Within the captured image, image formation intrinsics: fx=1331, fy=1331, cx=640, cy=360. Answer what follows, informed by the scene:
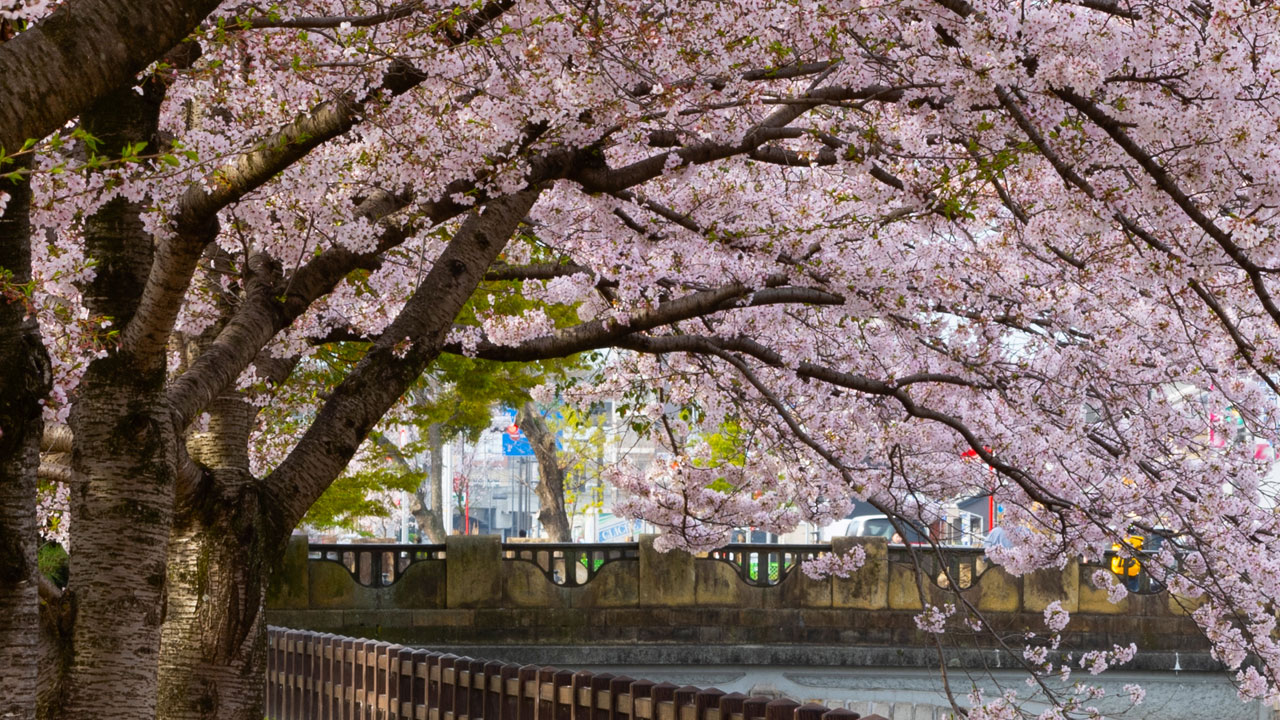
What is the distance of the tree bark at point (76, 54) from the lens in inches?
126

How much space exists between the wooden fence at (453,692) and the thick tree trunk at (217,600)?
1.69 m

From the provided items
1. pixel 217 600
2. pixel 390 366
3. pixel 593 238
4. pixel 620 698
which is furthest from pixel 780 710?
pixel 593 238

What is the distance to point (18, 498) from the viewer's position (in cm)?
466

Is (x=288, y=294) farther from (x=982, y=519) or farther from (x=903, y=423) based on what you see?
(x=982, y=519)

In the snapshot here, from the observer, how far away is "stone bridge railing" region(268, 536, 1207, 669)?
18.2 meters

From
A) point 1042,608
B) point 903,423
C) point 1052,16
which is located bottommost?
point 1042,608

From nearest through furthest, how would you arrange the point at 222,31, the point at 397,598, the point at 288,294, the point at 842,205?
1. the point at 222,31
2. the point at 288,294
3. the point at 842,205
4. the point at 397,598

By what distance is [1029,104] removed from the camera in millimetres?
4891

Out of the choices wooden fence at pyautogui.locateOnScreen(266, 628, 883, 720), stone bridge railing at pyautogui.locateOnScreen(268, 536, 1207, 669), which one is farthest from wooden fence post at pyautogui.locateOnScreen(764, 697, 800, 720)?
stone bridge railing at pyautogui.locateOnScreen(268, 536, 1207, 669)

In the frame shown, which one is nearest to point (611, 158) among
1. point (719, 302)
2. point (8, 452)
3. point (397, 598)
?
point (719, 302)

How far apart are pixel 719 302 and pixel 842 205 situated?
2.74m

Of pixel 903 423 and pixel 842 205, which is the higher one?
pixel 842 205

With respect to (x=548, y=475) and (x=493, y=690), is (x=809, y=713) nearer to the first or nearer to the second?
(x=493, y=690)

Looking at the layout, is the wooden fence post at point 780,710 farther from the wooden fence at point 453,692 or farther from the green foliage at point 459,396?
the green foliage at point 459,396
